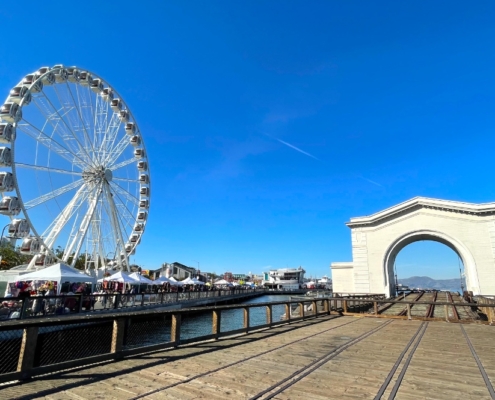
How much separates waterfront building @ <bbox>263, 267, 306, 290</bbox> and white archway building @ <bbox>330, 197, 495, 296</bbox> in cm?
9346

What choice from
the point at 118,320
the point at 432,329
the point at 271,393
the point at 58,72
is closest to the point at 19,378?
the point at 118,320

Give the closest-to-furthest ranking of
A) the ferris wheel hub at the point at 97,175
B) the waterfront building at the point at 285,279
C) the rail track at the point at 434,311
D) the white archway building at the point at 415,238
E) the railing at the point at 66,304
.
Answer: the railing at the point at 66,304, the rail track at the point at 434,311, the ferris wheel hub at the point at 97,175, the white archway building at the point at 415,238, the waterfront building at the point at 285,279

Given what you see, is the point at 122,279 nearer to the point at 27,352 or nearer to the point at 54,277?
the point at 54,277

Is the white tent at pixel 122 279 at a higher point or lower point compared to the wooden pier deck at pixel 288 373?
higher

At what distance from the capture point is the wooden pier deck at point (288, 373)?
502 cm

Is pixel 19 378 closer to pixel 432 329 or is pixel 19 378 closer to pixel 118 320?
pixel 118 320

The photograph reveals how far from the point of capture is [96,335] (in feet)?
58.1

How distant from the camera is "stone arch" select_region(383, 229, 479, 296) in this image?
3314 cm

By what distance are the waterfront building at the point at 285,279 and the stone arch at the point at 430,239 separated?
9458 centimetres

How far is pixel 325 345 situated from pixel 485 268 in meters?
31.6

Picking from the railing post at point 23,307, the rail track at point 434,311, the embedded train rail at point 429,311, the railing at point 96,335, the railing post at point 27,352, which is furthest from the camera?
the rail track at point 434,311

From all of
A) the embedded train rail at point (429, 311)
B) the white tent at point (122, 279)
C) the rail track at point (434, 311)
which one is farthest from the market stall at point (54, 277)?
the rail track at point (434, 311)

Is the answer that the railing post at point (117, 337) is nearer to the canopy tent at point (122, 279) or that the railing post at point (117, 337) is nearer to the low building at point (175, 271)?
the canopy tent at point (122, 279)

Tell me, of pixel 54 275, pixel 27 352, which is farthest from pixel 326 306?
pixel 54 275
